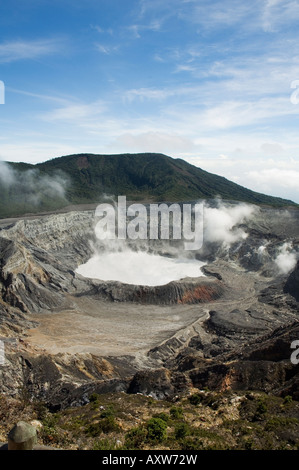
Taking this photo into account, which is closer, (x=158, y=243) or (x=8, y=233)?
(x=8, y=233)

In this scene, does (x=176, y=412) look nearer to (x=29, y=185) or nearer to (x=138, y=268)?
(x=138, y=268)

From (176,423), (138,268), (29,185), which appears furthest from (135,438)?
(29,185)

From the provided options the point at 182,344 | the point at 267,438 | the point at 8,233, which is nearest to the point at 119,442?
the point at 267,438

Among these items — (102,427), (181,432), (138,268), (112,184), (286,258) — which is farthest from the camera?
(112,184)

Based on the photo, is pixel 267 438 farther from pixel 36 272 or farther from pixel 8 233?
pixel 8 233

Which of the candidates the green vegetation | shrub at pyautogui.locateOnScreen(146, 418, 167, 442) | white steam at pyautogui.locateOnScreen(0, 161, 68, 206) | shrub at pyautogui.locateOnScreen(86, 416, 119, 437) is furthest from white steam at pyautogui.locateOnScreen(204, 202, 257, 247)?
shrub at pyautogui.locateOnScreen(146, 418, 167, 442)
